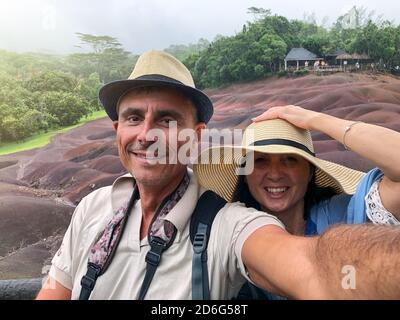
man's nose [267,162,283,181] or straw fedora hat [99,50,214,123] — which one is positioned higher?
straw fedora hat [99,50,214,123]

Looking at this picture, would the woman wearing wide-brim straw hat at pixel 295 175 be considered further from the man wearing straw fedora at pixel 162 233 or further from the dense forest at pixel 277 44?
the dense forest at pixel 277 44

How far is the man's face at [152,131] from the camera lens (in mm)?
1005

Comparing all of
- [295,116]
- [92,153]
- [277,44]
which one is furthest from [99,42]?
[295,116]

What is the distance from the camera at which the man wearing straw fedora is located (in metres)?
0.81

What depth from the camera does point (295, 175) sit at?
115 centimetres

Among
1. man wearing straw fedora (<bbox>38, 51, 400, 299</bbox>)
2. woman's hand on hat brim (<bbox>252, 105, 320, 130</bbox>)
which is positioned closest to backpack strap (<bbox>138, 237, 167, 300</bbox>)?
man wearing straw fedora (<bbox>38, 51, 400, 299</bbox>)

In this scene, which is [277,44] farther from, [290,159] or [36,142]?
[36,142]

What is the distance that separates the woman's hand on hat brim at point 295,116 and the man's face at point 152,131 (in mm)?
296

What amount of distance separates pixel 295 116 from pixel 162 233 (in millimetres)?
552

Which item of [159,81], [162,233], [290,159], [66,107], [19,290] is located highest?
[159,81]

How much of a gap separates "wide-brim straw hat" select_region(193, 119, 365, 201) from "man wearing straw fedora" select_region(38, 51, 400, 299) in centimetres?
9

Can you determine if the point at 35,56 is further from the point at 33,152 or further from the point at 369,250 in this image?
the point at 369,250

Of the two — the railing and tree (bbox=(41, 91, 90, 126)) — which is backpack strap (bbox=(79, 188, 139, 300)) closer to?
the railing

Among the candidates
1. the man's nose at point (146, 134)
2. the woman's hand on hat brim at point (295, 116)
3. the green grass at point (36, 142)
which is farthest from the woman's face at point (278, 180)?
the green grass at point (36, 142)
